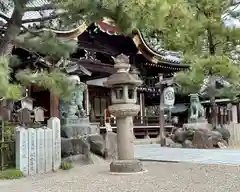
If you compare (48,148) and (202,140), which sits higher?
(48,148)

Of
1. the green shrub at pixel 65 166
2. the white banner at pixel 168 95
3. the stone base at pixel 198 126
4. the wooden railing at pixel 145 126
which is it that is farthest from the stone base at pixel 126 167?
the wooden railing at pixel 145 126

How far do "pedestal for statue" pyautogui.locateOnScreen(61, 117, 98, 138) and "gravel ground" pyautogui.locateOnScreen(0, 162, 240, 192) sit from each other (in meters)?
1.94

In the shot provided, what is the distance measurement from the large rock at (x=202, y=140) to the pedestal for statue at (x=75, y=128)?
410 cm

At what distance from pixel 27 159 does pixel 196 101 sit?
30.6 feet

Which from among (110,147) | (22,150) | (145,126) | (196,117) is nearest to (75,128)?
(110,147)

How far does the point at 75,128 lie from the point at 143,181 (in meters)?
4.02

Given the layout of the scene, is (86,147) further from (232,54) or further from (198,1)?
(232,54)

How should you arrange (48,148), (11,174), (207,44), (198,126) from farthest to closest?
(207,44)
(198,126)
(48,148)
(11,174)

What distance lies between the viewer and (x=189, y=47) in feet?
46.4

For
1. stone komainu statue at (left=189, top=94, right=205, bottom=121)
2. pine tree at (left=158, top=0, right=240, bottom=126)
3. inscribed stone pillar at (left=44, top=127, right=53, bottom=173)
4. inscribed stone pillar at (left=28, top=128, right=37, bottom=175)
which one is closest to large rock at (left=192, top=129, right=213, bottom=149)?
stone komainu statue at (left=189, top=94, right=205, bottom=121)

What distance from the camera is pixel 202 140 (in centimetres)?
1239

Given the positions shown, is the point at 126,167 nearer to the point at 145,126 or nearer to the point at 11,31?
the point at 11,31

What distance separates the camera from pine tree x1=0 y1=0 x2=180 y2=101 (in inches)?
187

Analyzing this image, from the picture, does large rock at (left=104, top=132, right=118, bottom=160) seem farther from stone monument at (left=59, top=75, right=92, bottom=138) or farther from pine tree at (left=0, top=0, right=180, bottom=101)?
pine tree at (left=0, top=0, right=180, bottom=101)
